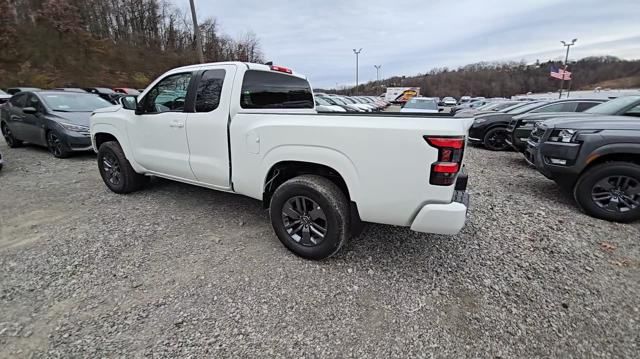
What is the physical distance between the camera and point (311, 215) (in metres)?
2.74

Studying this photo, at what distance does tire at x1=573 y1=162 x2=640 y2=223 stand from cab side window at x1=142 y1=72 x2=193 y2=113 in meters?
4.98

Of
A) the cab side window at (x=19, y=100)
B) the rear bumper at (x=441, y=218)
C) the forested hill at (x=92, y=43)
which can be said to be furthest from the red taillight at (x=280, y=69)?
the forested hill at (x=92, y=43)

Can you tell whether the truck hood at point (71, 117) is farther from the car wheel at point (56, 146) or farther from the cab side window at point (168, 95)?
the cab side window at point (168, 95)

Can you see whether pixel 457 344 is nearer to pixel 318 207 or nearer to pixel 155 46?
pixel 318 207

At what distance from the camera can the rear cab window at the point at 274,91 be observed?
3268 millimetres

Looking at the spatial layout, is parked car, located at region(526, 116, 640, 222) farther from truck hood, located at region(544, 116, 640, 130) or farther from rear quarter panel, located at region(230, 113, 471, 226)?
rear quarter panel, located at region(230, 113, 471, 226)

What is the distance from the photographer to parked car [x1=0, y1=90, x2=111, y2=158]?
6.57 m

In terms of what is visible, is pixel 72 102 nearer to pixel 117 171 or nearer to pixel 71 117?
pixel 71 117

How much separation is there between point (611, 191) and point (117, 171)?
663 cm

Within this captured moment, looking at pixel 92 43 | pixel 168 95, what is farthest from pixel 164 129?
pixel 92 43

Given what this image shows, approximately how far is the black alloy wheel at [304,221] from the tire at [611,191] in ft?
11.3

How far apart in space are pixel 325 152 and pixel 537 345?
6.54 feet

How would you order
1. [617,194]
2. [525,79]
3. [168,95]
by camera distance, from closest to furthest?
[617,194] < [168,95] < [525,79]

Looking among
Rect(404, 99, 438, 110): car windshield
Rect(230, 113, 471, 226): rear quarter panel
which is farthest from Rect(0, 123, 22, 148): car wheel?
Rect(404, 99, 438, 110): car windshield
